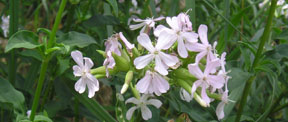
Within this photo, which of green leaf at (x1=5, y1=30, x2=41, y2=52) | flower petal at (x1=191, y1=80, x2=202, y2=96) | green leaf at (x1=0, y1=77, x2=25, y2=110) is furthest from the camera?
green leaf at (x1=0, y1=77, x2=25, y2=110)

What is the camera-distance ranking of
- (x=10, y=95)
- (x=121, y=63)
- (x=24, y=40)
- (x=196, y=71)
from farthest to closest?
(x=10, y=95) < (x=24, y=40) < (x=121, y=63) < (x=196, y=71)

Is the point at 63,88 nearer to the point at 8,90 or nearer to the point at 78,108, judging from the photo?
the point at 78,108

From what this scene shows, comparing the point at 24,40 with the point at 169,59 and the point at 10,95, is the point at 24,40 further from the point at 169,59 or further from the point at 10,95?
the point at 169,59

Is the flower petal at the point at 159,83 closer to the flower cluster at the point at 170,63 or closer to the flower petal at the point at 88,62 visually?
the flower cluster at the point at 170,63

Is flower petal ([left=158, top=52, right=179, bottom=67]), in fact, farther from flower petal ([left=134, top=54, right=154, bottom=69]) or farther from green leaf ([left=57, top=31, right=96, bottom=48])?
green leaf ([left=57, top=31, right=96, bottom=48])

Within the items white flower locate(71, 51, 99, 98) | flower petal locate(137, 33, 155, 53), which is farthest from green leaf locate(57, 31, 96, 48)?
flower petal locate(137, 33, 155, 53)

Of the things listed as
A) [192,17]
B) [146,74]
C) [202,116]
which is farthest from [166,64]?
[202,116]

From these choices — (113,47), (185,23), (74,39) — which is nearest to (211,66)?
(185,23)
